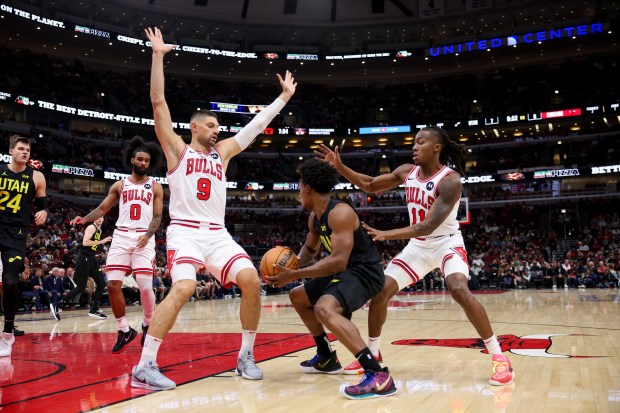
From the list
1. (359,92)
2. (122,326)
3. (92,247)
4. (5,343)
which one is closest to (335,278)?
(122,326)

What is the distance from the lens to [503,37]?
124ft

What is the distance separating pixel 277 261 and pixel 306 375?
1.13 m

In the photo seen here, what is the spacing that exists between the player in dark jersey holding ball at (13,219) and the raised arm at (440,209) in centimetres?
420

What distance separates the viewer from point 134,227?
7.09 meters

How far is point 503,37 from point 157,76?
1461 inches

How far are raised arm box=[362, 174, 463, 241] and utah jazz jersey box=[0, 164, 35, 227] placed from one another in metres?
4.43

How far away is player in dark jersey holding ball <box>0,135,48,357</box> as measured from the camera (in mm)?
6426

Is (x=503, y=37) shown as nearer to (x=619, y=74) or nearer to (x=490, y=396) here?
(x=619, y=74)

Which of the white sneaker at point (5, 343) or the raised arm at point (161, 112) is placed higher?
the raised arm at point (161, 112)

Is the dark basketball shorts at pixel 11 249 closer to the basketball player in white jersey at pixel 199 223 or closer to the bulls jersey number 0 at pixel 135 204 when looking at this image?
the bulls jersey number 0 at pixel 135 204

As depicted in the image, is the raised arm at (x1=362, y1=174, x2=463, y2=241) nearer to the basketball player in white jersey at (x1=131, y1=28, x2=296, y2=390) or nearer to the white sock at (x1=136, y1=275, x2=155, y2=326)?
the basketball player in white jersey at (x1=131, y1=28, x2=296, y2=390)

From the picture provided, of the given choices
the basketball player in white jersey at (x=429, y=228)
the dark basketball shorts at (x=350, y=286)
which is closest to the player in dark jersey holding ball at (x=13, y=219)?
the dark basketball shorts at (x=350, y=286)

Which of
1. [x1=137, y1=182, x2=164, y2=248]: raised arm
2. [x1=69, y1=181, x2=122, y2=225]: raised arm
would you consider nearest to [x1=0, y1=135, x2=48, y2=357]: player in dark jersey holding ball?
[x1=69, y1=181, x2=122, y2=225]: raised arm

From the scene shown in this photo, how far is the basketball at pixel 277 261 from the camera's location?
456cm
